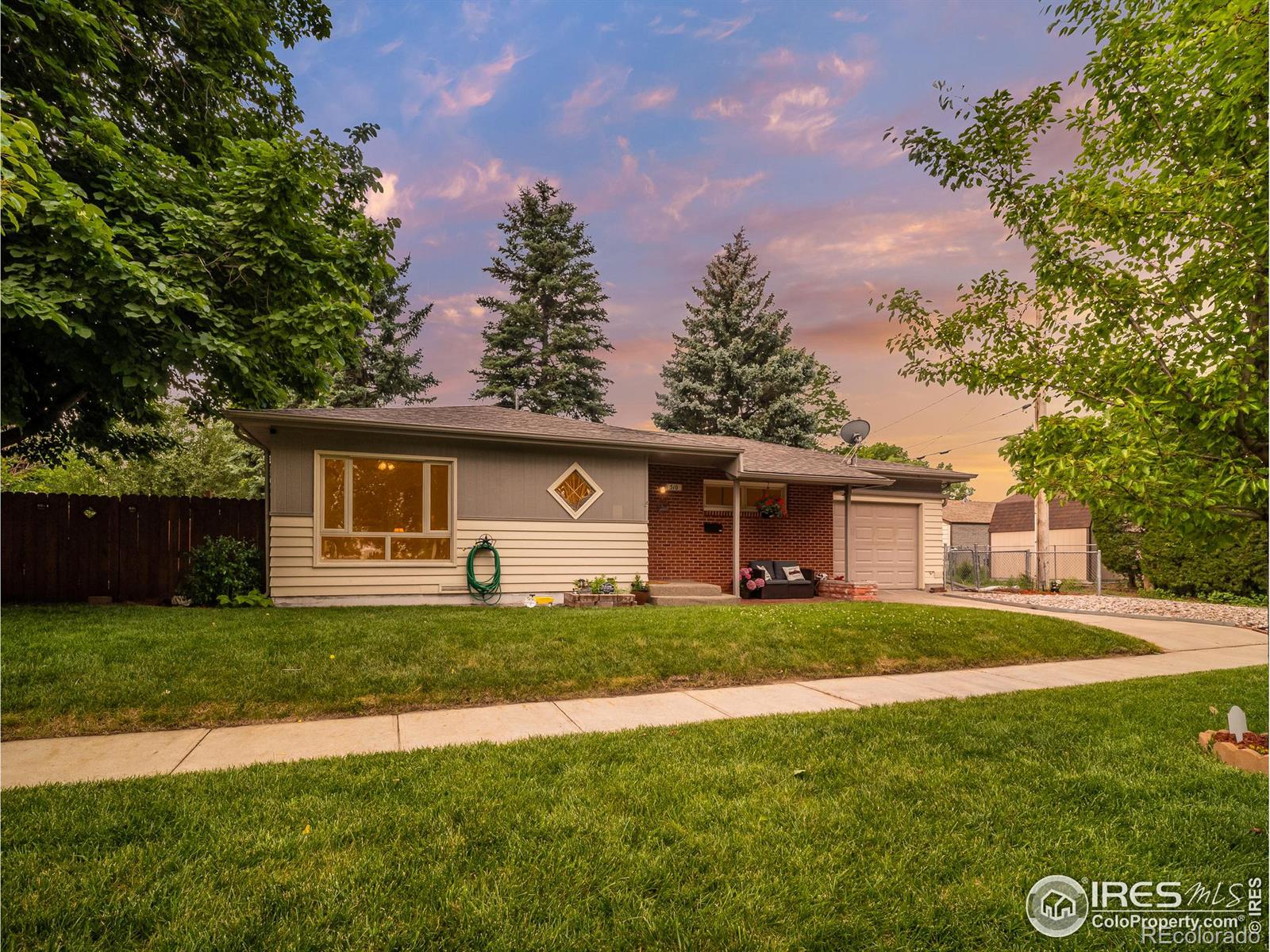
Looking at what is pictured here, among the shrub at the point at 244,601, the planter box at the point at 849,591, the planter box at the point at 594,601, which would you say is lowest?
the planter box at the point at 849,591

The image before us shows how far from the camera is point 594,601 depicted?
35.0 ft

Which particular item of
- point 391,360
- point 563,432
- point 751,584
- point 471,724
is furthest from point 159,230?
point 391,360

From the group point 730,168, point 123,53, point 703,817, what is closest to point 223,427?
point 123,53

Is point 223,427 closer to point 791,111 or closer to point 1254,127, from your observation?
point 791,111

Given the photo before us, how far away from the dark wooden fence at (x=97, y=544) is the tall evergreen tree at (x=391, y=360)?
1208 cm

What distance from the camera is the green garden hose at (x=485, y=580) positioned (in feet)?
33.8

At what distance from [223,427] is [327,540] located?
44.9ft

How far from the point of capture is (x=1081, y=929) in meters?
2.15

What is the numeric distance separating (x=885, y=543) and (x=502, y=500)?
419 inches

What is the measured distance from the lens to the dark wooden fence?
9.40 meters

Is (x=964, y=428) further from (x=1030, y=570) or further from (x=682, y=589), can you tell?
(x=682, y=589)

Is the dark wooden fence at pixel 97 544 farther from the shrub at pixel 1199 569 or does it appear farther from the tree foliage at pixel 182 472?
the shrub at pixel 1199 569

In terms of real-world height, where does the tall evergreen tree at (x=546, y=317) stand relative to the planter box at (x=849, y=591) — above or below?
above

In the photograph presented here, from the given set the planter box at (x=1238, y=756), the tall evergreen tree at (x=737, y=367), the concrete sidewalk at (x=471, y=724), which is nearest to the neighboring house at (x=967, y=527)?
the tall evergreen tree at (x=737, y=367)
